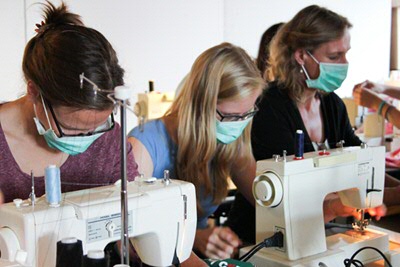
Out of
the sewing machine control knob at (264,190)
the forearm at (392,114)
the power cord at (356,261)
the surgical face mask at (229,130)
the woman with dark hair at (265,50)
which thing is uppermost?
the woman with dark hair at (265,50)

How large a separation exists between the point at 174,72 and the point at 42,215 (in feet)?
7.58

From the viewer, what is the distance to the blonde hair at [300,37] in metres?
1.73

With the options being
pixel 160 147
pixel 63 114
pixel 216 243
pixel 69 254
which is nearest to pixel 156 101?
pixel 160 147

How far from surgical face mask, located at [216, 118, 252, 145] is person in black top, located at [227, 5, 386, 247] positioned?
0.24 m

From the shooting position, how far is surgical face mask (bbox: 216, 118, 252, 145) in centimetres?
138

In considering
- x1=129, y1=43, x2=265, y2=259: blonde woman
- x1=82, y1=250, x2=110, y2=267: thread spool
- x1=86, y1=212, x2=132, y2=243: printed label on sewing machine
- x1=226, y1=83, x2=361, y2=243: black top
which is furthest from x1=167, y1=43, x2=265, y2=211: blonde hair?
x1=82, y1=250, x2=110, y2=267: thread spool

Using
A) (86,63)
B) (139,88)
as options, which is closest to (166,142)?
(86,63)

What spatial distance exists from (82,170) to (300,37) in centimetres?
93

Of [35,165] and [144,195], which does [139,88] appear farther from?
[144,195]

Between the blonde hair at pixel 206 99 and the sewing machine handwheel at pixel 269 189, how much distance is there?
23 cm

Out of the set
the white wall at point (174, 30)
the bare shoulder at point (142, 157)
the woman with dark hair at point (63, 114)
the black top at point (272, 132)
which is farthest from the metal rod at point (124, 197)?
the white wall at point (174, 30)

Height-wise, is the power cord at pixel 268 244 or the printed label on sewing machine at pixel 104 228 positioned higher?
the printed label on sewing machine at pixel 104 228

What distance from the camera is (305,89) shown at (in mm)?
1793

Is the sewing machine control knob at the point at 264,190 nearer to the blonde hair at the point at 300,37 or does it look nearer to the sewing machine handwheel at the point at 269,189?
the sewing machine handwheel at the point at 269,189
